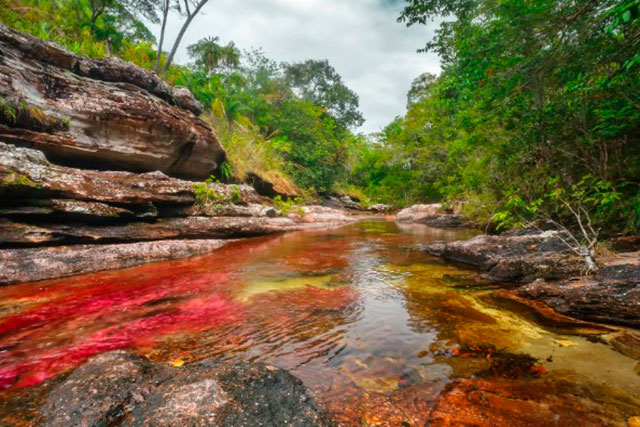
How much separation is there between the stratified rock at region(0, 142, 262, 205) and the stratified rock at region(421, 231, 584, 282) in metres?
6.66

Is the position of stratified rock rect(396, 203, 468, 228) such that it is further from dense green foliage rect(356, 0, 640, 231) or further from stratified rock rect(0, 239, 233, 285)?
stratified rock rect(0, 239, 233, 285)

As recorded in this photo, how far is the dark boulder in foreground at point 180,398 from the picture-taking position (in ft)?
4.32

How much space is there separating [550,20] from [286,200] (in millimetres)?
12944

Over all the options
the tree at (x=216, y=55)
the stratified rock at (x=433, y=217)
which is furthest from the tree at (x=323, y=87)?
the stratified rock at (x=433, y=217)

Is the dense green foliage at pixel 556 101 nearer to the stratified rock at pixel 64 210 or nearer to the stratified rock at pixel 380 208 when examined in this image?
the stratified rock at pixel 64 210

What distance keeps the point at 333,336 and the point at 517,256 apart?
3779 millimetres

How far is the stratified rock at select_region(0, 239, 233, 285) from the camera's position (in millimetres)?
4090

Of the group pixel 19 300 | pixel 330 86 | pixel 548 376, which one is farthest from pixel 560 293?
pixel 330 86

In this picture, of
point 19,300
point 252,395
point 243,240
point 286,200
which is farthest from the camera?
point 286,200

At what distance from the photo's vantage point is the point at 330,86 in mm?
34969

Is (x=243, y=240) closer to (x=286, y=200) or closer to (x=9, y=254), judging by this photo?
(x=9, y=254)

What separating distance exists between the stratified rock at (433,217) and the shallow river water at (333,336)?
9.69 metres

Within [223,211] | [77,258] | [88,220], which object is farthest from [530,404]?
[223,211]

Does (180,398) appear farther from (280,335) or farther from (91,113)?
(91,113)
